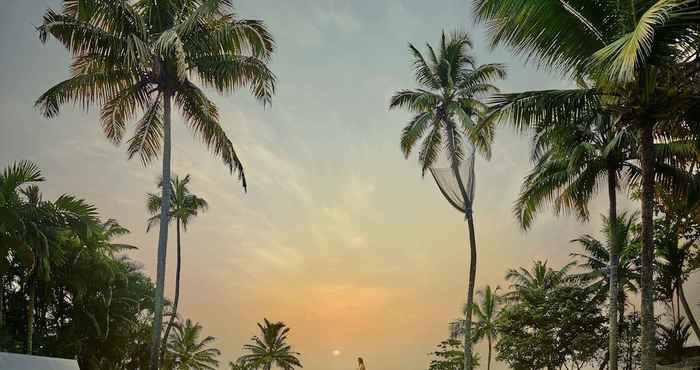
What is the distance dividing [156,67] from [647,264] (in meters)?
10.5

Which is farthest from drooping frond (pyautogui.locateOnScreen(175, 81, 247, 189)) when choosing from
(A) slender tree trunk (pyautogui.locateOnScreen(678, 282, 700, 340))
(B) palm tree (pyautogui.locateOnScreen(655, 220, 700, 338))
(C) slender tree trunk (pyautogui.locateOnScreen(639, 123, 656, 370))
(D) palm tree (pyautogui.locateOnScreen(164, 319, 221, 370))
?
(D) palm tree (pyautogui.locateOnScreen(164, 319, 221, 370))

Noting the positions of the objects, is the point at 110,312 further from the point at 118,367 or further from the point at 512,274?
the point at 512,274

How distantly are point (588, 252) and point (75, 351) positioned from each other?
70.9 feet

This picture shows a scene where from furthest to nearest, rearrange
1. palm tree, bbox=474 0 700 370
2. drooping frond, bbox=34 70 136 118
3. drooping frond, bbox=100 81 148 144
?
1. drooping frond, bbox=100 81 148 144
2. drooping frond, bbox=34 70 136 118
3. palm tree, bbox=474 0 700 370

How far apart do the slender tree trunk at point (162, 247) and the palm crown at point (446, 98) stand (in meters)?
9.19

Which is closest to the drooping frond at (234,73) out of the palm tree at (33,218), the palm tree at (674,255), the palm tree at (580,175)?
the palm tree at (33,218)

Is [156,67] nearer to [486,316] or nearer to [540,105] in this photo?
[540,105]

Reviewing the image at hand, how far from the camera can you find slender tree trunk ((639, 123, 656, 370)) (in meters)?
8.05

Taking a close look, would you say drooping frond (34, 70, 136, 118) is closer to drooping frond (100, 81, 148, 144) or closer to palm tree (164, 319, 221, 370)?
drooping frond (100, 81, 148, 144)

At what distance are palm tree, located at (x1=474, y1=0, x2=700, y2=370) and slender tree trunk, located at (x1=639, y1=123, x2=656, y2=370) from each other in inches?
→ 0.5

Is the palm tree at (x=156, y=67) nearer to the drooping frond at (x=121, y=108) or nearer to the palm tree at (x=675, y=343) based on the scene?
the drooping frond at (x=121, y=108)

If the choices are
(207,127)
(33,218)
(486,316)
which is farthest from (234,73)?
(486,316)

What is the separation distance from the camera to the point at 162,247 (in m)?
13.1

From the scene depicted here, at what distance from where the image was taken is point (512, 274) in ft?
96.9
